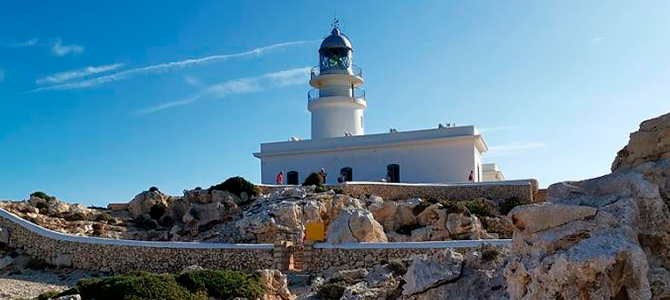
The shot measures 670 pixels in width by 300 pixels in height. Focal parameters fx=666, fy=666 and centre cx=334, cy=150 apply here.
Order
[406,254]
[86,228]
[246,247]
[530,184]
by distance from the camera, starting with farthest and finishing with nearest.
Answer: [530,184] < [86,228] < [246,247] < [406,254]

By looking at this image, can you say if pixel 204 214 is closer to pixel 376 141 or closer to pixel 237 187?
pixel 237 187

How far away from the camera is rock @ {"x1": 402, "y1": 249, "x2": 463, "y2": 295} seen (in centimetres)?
768

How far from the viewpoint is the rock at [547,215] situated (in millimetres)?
6098

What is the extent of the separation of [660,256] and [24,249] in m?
19.8

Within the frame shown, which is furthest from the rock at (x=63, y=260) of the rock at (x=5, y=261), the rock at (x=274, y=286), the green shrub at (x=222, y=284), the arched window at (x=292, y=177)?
the arched window at (x=292, y=177)

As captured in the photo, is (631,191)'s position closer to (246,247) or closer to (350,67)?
(246,247)

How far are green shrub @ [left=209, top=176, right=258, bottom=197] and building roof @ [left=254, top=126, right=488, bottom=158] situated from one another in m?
5.43

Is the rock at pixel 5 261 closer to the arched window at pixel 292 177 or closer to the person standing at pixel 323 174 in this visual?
the person standing at pixel 323 174

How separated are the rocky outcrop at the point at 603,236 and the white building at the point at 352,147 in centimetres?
2168

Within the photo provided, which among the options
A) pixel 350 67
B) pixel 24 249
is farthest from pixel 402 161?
pixel 24 249

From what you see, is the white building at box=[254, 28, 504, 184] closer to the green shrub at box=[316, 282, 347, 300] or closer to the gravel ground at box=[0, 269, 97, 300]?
the gravel ground at box=[0, 269, 97, 300]

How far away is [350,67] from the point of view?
33.5 m

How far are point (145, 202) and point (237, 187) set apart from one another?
3764mm

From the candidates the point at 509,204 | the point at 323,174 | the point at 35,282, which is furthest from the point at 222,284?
the point at 323,174
